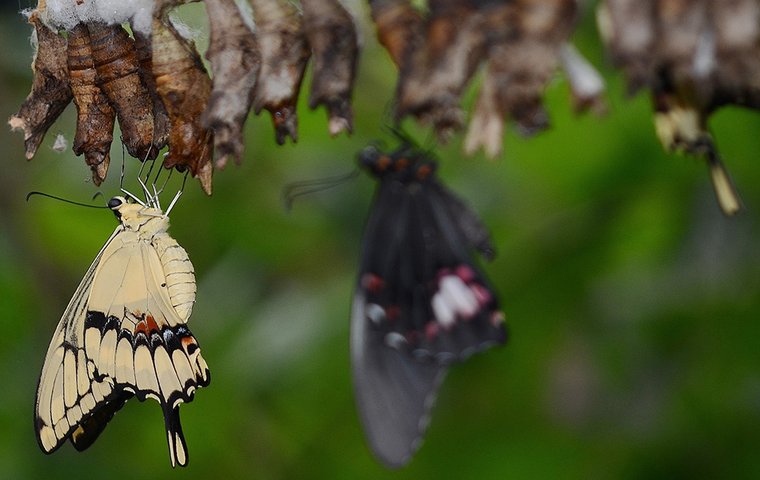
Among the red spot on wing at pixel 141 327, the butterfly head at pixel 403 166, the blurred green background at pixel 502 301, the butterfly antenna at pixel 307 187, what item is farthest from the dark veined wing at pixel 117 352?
the blurred green background at pixel 502 301

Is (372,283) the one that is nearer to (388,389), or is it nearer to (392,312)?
(392,312)

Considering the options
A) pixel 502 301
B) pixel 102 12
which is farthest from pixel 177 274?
pixel 502 301

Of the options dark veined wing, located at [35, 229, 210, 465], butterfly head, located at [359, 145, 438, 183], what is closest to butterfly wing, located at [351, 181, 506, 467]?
butterfly head, located at [359, 145, 438, 183]

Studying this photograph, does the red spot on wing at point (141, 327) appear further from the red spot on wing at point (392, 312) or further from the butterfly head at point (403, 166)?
the butterfly head at point (403, 166)

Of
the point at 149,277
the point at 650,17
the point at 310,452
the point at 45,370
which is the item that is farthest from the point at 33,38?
the point at 310,452

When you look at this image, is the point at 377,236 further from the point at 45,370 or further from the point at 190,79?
the point at 45,370

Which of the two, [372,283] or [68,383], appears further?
[68,383]

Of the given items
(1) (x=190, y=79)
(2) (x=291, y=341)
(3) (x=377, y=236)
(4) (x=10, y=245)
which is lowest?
(2) (x=291, y=341)

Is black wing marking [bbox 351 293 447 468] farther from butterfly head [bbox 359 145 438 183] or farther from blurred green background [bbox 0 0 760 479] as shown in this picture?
blurred green background [bbox 0 0 760 479]
